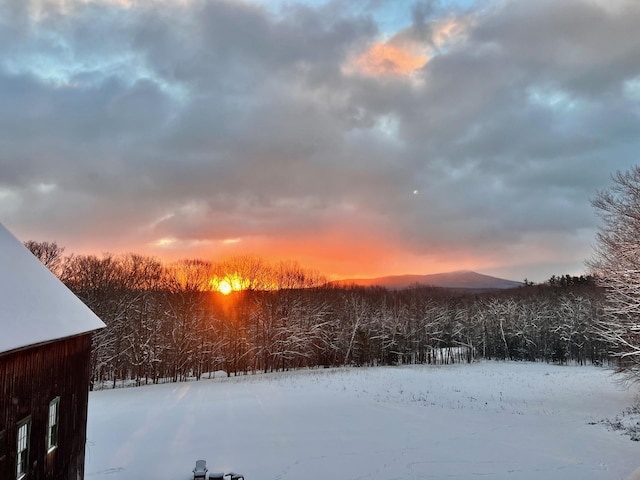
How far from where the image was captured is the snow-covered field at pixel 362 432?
1388 cm

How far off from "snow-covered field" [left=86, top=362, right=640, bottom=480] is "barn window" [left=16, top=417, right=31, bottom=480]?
18.9ft

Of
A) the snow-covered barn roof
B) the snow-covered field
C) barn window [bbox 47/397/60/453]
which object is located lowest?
the snow-covered field

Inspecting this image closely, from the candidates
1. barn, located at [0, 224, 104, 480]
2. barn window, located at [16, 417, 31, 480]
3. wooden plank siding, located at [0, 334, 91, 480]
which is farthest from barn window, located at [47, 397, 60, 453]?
barn window, located at [16, 417, 31, 480]

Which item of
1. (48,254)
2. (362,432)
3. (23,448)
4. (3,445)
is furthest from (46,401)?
(48,254)

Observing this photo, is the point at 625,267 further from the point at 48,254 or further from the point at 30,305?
the point at 48,254

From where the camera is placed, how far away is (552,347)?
60062 millimetres

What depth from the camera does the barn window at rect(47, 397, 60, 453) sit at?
Answer: 9.84 meters

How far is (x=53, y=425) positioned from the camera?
10.2 m

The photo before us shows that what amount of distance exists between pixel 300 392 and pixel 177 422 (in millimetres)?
10497

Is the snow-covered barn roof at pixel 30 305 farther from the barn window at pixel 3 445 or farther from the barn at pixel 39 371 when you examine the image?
the barn window at pixel 3 445

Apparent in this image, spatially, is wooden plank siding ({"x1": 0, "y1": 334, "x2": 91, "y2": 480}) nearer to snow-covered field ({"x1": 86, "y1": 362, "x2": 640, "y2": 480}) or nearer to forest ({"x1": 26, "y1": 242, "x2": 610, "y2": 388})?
snow-covered field ({"x1": 86, "y1": 362, "x2": 640, "y2": 480})

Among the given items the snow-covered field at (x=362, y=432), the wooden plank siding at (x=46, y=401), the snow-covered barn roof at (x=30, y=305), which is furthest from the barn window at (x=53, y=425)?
the snow-covered field at (x=362, y=432)

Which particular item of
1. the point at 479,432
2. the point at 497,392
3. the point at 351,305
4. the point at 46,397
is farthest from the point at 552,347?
the point at 46,397

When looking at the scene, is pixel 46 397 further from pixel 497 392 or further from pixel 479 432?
pixel 497 392
